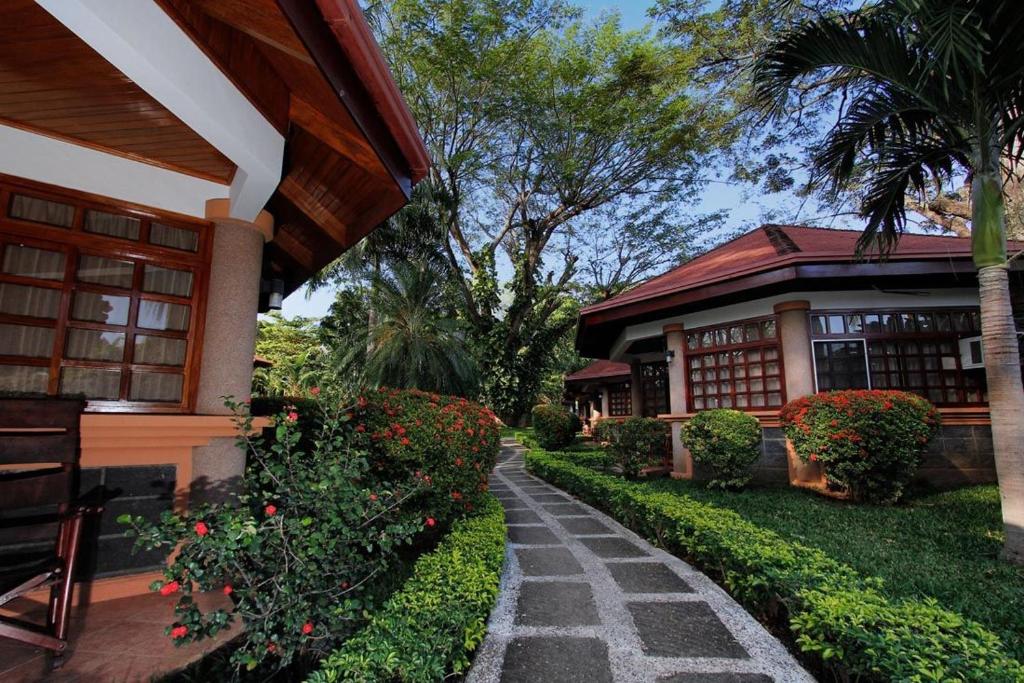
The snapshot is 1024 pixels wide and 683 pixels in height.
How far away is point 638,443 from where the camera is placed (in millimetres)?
7977

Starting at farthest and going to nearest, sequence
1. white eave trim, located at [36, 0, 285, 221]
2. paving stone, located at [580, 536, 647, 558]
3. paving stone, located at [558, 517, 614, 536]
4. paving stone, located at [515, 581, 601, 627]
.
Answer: paving stone, located at [558, 517, 614, 536], paving stone, located at [580, 536, 647, 558], paving stone, located at [515, 581, 601, 627], white eave trim, located at [36, 0, 285, 221]

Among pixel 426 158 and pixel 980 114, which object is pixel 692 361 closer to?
pixel 980 114

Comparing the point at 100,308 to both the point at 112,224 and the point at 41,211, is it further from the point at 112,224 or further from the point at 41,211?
the point at 41,211

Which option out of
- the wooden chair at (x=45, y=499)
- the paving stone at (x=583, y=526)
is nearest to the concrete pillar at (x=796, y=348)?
the paving stone at (x=583, y=526)

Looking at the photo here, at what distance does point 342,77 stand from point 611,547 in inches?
179

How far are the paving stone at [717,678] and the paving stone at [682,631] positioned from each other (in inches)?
8.1

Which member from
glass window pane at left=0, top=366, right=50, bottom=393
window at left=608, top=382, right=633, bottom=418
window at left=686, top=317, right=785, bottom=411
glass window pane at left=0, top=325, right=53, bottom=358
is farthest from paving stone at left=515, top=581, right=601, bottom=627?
window at left=608, top=382, right=633, bottom=418

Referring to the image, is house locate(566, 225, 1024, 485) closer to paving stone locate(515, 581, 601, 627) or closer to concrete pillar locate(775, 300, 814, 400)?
concrete pillar locate(775, 300, 814, 400)

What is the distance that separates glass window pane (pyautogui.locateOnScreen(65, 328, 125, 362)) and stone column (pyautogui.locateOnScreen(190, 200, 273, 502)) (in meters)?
0.56

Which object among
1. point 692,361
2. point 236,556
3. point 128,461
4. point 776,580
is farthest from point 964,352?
point 128,461

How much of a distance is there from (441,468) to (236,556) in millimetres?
2450

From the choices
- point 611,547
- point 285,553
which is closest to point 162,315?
point 285,553

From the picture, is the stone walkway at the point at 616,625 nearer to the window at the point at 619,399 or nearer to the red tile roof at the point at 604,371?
the red tile roof at the point at 604,371

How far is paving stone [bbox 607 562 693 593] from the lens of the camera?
3479 mm
